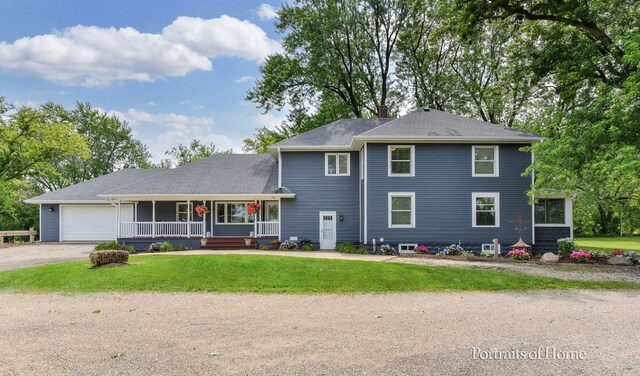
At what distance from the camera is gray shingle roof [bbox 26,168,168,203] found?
79.3 ft

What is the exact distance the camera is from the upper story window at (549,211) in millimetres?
18922

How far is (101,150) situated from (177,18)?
29.0 m

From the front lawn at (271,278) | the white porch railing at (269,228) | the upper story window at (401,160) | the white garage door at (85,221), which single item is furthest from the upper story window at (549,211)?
the white garage door at (85,221)

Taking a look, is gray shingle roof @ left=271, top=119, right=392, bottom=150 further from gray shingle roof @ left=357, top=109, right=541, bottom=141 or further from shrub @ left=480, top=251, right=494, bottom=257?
shrub @ left=480, top=251, right=494, bottom=257

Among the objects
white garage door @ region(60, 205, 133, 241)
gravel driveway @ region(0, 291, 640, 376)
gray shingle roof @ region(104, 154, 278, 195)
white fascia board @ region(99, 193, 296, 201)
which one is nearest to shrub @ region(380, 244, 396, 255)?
white fascia board @ region(99, 193, 296, 201)

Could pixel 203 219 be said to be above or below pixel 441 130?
below

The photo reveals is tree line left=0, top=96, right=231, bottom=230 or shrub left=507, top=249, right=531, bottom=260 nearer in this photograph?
shrub left=507, top=249, right=531, bottom=260

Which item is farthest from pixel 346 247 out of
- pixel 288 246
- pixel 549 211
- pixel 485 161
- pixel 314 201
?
pixel 549 211

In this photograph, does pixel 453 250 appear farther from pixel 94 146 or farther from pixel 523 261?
pixel 94 146

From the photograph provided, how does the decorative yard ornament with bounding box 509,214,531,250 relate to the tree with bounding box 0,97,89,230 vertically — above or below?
below

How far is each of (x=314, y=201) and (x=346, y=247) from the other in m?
2.96

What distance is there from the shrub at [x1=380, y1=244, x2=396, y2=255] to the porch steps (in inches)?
248

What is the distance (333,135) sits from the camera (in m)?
20.7

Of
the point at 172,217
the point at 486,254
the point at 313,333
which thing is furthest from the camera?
the point at 172,217
